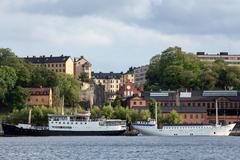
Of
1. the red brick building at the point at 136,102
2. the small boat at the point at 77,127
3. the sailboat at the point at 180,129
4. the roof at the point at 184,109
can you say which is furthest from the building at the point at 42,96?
the sailboat at the point at 180,129

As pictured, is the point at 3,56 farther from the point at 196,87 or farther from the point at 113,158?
the point at 113,158

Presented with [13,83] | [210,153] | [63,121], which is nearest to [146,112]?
[63,121]

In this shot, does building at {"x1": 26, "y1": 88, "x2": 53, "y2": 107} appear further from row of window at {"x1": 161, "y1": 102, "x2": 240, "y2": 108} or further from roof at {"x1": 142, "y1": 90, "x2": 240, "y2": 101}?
row of window at {"x1": 161, "y1": 102, "x2": 240, "y2": 108}

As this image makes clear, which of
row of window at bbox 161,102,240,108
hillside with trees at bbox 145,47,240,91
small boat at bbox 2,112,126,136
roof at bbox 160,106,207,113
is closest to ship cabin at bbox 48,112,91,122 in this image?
small boat at bbox 2,112,126,136

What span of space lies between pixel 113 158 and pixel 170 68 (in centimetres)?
11325

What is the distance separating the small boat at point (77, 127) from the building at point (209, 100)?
87.5ft

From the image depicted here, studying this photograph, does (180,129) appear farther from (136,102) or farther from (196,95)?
(196,95)

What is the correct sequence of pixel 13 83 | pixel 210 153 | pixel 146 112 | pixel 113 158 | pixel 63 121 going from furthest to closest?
pixel 13 83 < pixel 146 112 < pixel 63 121 < pixel 210 153 < pixel 113 158

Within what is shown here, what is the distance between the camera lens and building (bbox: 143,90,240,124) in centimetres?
17438

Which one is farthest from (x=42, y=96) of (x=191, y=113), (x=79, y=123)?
(x=79, y=123)

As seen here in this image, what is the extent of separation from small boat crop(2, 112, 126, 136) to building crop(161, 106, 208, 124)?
21.7 metres

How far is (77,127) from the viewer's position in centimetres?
14875

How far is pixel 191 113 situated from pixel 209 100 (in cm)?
731

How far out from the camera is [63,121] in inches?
5827
